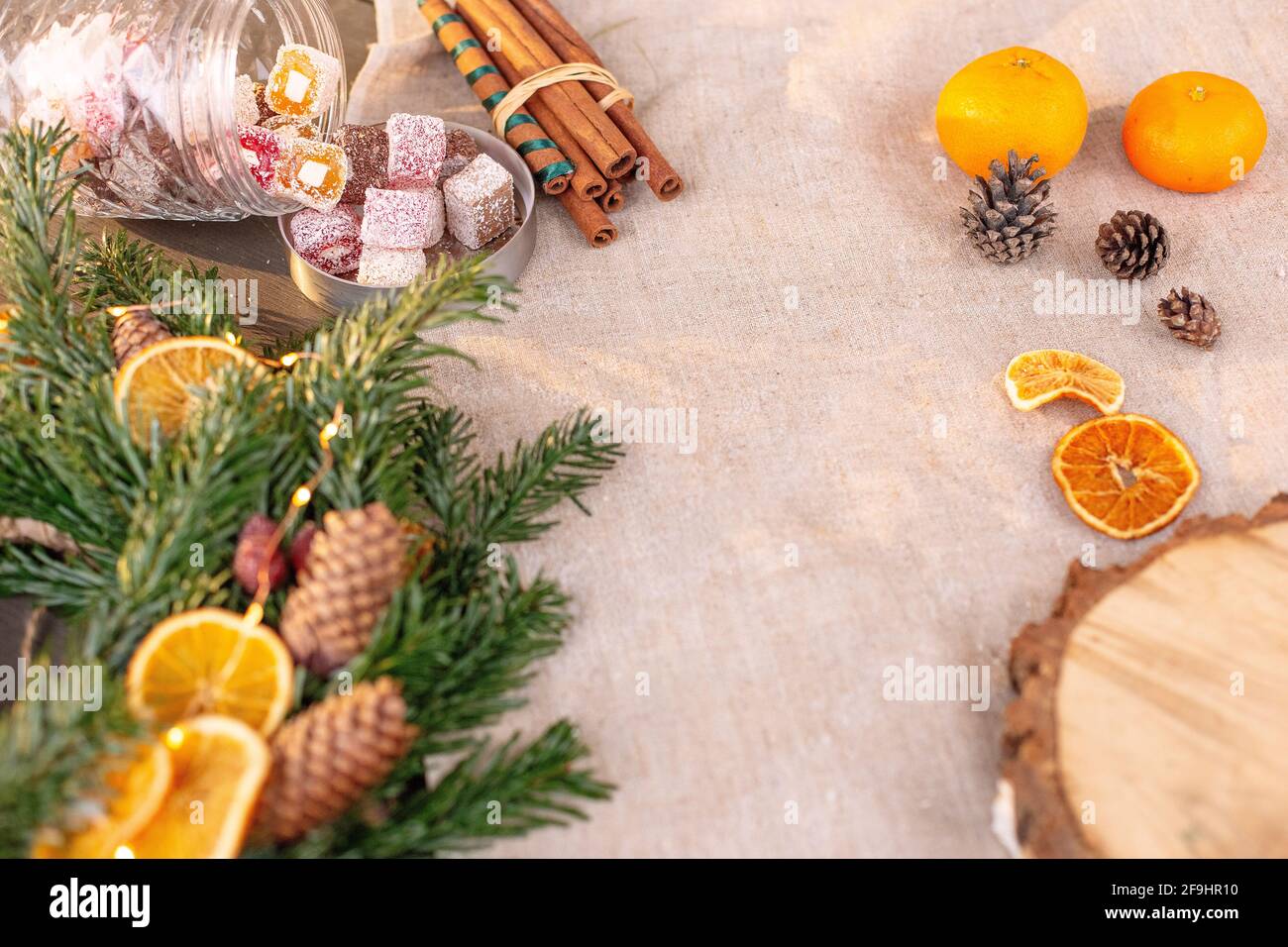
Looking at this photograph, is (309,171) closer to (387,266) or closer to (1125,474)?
(387,266)

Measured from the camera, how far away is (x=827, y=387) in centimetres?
117

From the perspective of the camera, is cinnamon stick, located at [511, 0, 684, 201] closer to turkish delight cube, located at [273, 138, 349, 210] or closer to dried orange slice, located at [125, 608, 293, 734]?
turkish delight cube, located at [273, 138, 349, 210]

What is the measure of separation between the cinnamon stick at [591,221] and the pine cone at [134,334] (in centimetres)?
52

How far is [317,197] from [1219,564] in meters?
1.05

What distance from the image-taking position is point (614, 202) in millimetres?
1345

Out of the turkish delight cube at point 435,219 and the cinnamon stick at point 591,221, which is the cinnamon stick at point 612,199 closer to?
the cinnamon stick at point 591,221

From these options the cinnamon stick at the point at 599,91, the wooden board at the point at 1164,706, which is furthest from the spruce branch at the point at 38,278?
the wooden board at the point at 1164,706

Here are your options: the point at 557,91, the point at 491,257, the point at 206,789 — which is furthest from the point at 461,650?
the point at 557,91

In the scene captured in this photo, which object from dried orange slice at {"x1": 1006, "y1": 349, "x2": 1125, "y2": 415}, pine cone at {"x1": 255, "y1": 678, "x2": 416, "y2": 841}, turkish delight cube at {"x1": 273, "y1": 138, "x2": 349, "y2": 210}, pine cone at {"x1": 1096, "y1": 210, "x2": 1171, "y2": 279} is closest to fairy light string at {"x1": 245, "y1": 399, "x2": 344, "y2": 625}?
pine cone at {"x1": 255, "y1": 678, "x2": 416, "y2": 841}

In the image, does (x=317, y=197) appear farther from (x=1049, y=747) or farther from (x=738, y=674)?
(x=1049, y=747)

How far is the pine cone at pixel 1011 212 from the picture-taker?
4.04 ft

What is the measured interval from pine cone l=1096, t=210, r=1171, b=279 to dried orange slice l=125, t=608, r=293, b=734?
103 cm
